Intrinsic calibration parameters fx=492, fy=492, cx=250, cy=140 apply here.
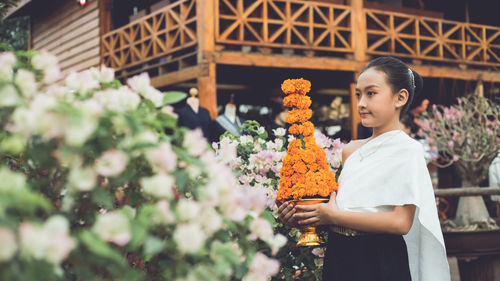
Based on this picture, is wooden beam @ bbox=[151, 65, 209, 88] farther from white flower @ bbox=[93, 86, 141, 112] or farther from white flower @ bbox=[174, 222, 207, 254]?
white flower @ bbox=[174, 222, 207, 254]

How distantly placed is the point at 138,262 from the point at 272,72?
797 centimetres

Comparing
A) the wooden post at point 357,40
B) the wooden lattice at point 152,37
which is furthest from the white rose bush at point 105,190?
the wooden post at point 357,40

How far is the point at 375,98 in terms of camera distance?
6.63ft

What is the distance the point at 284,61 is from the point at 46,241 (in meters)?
7.58

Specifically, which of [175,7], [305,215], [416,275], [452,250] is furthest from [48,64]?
[175,7]

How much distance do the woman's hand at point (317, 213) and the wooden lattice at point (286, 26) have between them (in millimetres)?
6057

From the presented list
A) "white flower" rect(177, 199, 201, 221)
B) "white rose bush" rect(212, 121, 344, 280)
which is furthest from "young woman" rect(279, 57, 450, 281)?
"white flower" rect(177, 199, 201, 221)

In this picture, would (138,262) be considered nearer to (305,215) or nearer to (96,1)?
(305,215)

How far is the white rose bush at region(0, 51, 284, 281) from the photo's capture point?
90 centimetres

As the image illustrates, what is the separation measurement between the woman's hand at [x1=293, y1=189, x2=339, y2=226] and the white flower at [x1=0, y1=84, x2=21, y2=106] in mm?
1268

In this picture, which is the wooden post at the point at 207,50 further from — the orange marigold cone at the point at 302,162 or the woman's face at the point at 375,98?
the woman's face at the point at 375,98

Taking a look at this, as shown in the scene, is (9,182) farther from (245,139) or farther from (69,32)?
(69,32)

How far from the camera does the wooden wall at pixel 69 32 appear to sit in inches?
437

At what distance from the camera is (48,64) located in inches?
49.6
